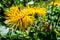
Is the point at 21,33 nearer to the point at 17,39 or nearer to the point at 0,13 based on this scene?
the point at 17,39

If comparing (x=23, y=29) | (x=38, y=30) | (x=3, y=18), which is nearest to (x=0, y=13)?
(x=3, y=18)

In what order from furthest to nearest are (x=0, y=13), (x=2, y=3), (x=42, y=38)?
(x=2, y=3)
(x=0, y=13)
(x=42, y=38)

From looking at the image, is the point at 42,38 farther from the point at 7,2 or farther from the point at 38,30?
the point at 7,2

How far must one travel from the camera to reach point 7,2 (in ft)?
6.48

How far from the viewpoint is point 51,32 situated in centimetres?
151

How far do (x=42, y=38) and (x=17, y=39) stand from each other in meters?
0.17

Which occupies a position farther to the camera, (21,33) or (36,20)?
(36,20)

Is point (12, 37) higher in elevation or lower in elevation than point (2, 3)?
lower

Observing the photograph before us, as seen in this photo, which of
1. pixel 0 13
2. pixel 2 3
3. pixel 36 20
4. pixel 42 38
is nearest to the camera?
pixel 42 38

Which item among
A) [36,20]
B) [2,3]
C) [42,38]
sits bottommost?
[42,38]

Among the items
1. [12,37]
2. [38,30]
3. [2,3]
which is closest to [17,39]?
[12,37]

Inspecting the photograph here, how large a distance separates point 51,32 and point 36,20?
7.3 inches

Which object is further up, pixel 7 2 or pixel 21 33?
pixel 7 2

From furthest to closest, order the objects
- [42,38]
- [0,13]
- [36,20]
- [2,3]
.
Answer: [2,3]
[0,13]
[36,20]
[42,38]
